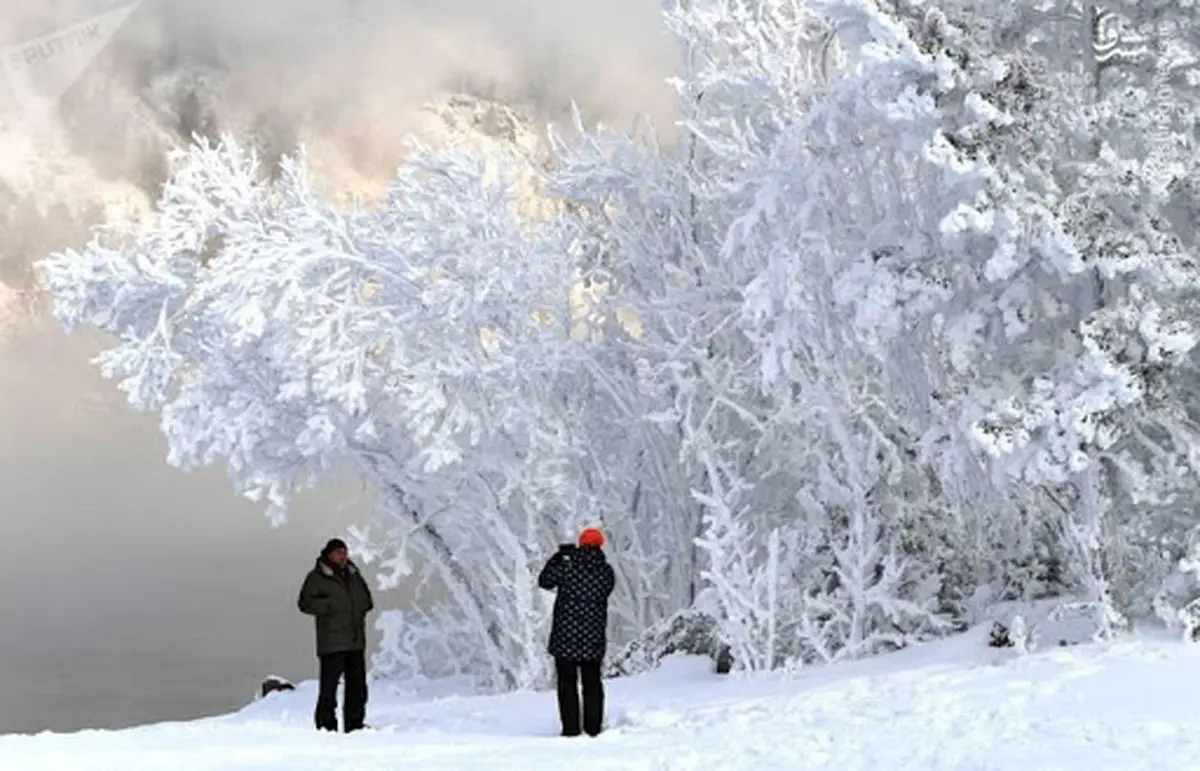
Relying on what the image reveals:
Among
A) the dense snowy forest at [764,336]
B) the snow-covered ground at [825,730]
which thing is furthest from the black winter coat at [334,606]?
the dense snowy forest at [764,336]

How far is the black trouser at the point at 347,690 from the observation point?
12211 mm

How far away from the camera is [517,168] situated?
2130 centimetres

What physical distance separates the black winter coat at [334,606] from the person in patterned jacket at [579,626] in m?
1.87

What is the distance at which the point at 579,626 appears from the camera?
36.0 feet

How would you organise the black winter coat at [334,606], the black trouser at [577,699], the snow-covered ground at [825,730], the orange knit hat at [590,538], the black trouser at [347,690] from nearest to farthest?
the snow-covered ground at [825,730], the black trouser at [577,699], the orange knit hat at [590,538], the black winter coat at [334,606], the black trouser at [347,690]

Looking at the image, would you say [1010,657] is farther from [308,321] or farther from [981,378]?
[308,321]

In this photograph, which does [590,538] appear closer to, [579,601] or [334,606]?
[579,601]

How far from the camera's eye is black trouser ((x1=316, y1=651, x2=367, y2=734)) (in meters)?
12.2

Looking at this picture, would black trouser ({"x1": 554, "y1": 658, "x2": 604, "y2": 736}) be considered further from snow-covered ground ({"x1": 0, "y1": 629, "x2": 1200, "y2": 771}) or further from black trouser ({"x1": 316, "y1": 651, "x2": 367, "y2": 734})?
black trouser ({"x1": 316, "y1": 651, "x2": 367, "y2": 734})

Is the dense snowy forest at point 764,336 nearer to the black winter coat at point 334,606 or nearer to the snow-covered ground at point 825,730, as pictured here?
the snow-covered ground at point 825,730

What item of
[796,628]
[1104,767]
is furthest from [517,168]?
[1104,767]

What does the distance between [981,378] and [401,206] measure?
10299mm

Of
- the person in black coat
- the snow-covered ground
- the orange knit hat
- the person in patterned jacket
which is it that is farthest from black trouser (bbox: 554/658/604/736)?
the person in black coat

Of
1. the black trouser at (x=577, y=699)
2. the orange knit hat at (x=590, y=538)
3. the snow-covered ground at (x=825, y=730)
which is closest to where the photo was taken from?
the snow-covered ground at (x=825, y=730)
